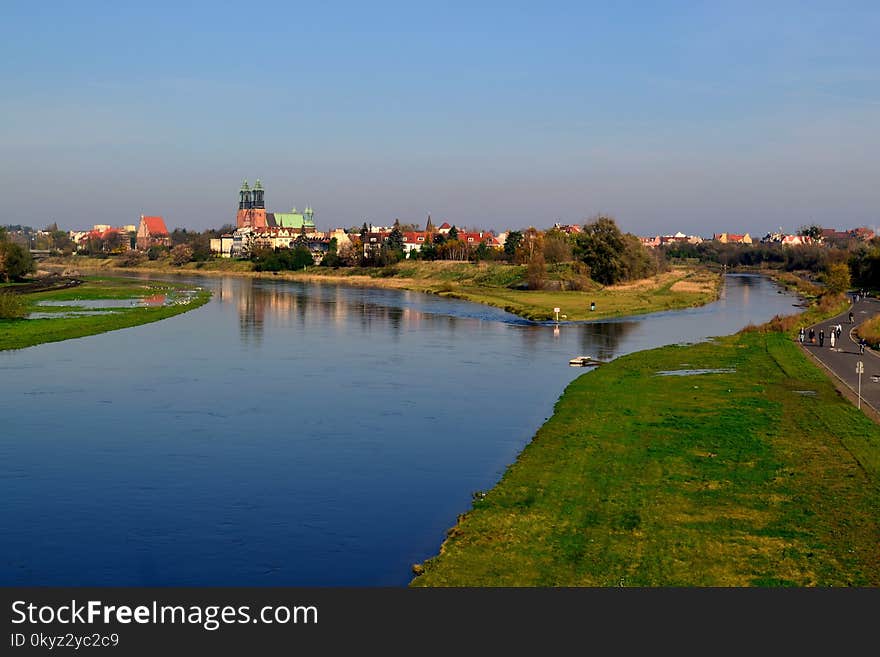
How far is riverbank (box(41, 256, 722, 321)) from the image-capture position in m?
102

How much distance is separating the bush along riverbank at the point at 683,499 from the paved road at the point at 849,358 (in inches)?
68.1

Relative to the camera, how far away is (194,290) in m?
136

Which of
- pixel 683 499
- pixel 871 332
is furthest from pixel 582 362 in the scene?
pixel 683 499

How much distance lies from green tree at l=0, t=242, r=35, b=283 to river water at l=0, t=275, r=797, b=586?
227 feet

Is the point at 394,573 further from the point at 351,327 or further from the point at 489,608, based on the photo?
the point at 351,327

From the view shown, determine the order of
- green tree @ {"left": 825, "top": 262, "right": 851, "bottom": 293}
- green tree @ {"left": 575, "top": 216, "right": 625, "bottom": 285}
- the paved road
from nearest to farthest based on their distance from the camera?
the paved road → green tree @ {"left": 825, "top": 262, "right": 851, "bottom": 293} → green tree @ {"left": 575, "top": 216, "right": 625, "bottom": 285}

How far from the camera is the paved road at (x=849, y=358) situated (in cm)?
4175

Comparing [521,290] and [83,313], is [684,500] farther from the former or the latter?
[521,290]

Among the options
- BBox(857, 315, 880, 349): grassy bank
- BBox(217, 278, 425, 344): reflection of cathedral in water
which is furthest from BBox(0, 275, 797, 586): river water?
BBox(857, 315, 880, 349): grassy bank

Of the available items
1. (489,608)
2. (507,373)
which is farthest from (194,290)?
(489,608)

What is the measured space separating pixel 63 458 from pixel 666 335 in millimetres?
53931

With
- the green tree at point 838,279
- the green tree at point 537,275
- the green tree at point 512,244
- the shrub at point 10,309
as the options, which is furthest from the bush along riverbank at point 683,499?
the green tree at point 512,244

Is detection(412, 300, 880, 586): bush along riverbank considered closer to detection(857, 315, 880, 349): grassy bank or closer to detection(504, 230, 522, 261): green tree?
detection(857, 315, 880, 349): grassy bank

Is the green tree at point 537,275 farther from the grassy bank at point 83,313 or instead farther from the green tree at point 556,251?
the grassy bank at point 83,313
